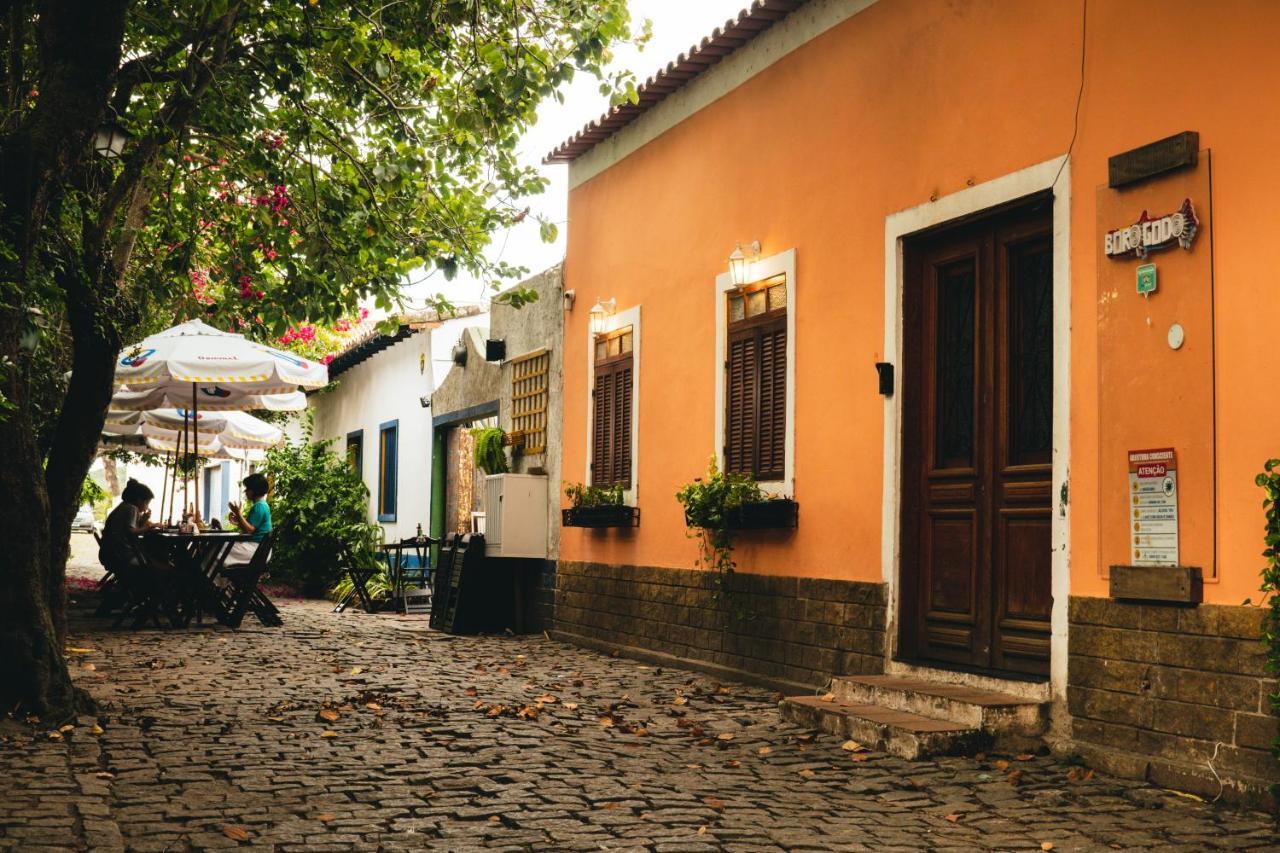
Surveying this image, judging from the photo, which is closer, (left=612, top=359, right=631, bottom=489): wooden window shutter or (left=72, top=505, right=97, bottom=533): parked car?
(left=612, top=359, right=631, bottom=489): wooden window shutter

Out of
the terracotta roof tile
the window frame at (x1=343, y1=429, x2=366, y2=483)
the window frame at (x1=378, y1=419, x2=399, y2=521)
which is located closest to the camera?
the terracotta roof tile

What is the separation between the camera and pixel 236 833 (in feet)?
15.0

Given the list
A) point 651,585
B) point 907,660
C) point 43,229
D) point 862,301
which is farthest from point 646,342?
point 43,229

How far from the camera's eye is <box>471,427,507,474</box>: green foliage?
13.9 metres

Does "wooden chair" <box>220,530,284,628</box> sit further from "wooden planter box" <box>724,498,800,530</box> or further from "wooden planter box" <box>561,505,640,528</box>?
"wooden planter box" <box>724,498,800,530</box>

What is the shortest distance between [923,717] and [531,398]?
301 inches

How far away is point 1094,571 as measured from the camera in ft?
19.8

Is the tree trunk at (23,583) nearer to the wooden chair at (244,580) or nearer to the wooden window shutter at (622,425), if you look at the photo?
the wooden window shutter at (622,425)

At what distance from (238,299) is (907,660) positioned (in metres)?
7.45

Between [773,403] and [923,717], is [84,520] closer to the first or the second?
[773,403]

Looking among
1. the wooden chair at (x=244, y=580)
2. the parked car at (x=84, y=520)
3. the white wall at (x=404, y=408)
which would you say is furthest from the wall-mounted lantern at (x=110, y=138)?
the parked car at (x=84, y=520)

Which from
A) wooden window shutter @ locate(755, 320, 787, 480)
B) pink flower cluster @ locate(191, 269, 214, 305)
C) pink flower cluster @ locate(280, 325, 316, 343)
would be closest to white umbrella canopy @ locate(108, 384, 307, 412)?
pink flower cluster @ locate(191, 269, 214, 305)

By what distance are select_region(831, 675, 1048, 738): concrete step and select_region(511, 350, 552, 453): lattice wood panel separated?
6341mm

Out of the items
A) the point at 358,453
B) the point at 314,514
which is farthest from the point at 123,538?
the point at 358,453
